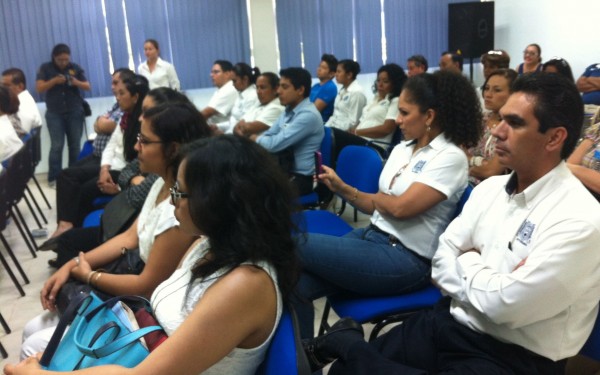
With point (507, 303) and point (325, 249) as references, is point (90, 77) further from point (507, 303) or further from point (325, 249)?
point (507, 303)

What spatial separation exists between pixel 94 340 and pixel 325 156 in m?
2.51

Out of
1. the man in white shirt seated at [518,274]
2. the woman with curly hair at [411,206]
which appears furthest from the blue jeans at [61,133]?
the man in white shirt seated at [518,274]

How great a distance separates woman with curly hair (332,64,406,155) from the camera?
449 centimetres

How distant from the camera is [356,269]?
1842mm

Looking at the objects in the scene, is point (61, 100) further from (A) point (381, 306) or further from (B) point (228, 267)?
(B) point (228, 267)

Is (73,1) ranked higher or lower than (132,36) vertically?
higher

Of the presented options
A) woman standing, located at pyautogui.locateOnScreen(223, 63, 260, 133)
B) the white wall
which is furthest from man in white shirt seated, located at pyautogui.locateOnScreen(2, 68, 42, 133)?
woman standing, located at pyautogui.locateOnScreen(223, 63, 260, 133)

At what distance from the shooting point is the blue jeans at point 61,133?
647cm

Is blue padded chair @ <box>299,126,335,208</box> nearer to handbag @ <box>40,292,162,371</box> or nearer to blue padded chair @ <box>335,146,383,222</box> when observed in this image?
blue padded chair @ <box>335,146,383,222</box>

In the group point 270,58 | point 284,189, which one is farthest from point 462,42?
point 284,189

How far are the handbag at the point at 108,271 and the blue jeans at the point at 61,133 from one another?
4835 mm

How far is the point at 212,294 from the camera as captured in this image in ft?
3.69

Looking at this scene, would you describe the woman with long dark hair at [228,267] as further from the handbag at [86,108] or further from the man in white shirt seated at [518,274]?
the handbag at [86,108]

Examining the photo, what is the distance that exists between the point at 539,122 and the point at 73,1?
653 cm
